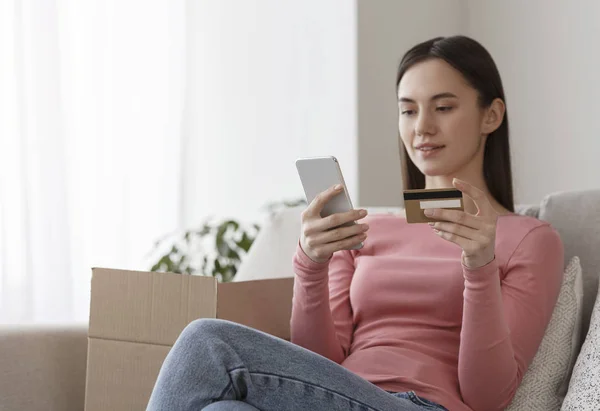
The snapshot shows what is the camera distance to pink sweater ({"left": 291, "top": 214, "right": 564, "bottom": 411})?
130 centimetres

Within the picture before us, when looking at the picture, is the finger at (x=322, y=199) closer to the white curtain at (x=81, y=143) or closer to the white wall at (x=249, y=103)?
the white curtain at (x=81, y=143)

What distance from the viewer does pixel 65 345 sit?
5.06 ft

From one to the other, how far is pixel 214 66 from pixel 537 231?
1.77 meters

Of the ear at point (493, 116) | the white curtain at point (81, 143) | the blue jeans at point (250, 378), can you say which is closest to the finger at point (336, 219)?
the blue jeans at point (250, 378)

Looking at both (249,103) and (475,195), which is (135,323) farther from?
(249,103)

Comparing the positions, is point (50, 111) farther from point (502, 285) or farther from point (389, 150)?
point (502, 285)

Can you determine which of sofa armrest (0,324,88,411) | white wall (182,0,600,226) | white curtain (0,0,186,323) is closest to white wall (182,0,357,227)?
white wall (182,0,600,226)

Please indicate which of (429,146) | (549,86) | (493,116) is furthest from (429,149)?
(549,86)

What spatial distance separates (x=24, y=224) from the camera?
2.31 m

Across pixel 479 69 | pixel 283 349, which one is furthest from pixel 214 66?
pixel 283 349

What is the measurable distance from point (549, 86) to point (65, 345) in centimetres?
151

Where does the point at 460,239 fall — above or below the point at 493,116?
below

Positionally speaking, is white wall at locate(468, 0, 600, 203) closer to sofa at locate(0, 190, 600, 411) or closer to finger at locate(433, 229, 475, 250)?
sofa at locate(0, 190, 600, 411)

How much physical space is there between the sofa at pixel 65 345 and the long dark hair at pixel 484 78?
106 mm
